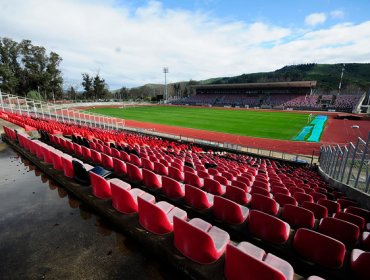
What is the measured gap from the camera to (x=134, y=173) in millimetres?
5723

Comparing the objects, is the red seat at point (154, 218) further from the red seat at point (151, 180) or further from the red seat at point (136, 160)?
the red seat at point (136, 160)

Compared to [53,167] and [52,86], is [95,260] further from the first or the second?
[52,86]

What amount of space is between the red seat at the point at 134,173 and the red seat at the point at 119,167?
0.31m

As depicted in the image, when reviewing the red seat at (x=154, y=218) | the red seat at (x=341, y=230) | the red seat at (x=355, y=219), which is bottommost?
the red seat at (x=355, y=219)

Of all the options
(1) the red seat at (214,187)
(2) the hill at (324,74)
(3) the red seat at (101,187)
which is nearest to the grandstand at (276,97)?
(1) the red seat at (214,187)

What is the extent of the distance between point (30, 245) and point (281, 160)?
52.3ft

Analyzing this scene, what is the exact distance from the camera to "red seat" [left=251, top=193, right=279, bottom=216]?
4.16 metres

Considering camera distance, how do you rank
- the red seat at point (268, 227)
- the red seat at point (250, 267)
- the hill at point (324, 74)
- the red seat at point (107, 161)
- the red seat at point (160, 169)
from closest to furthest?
the red seat at point (250, 267) < the red seat at point (268, 227) < the red seat at point (160, 169) < the red seat at point (107, 161) < the hill at point (324, 74)

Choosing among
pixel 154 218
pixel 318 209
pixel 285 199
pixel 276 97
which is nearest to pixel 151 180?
pixel 154 218

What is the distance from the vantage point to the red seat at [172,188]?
4.68 meters

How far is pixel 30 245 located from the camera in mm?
3301

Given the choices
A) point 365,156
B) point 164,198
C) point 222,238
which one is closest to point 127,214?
point 164,198

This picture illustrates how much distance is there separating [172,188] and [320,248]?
2916 mm

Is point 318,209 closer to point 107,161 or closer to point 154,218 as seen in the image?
point 154,218
